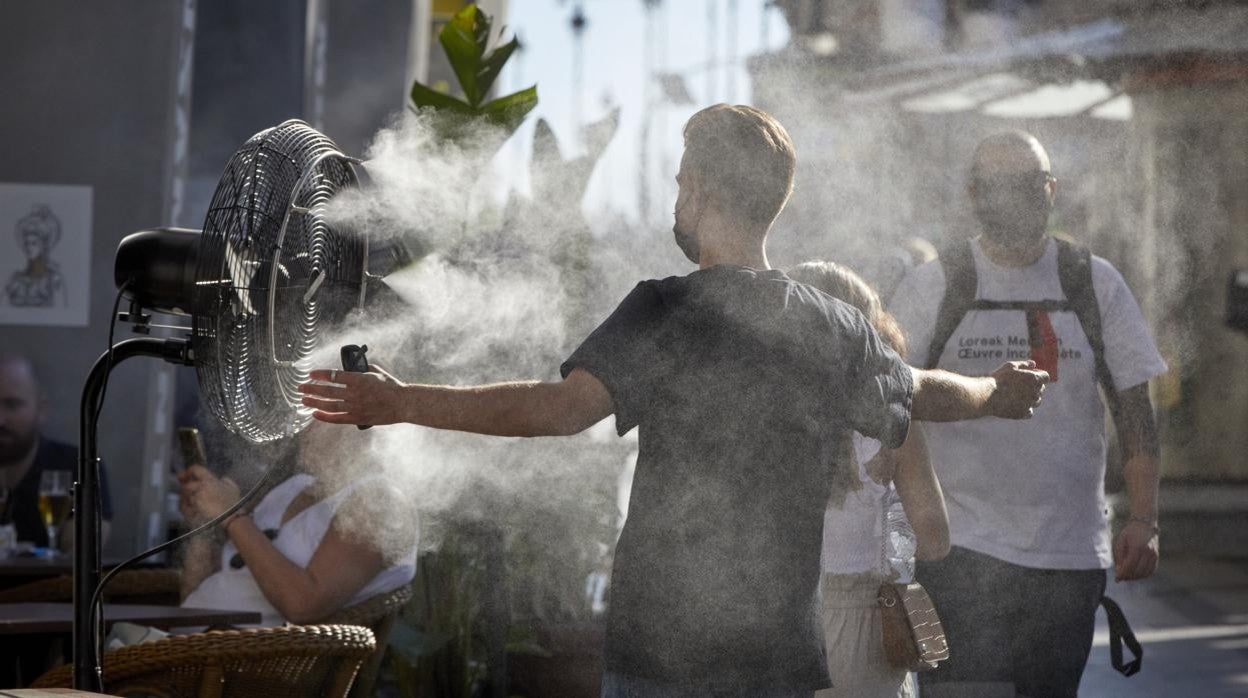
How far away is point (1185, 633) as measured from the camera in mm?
8156

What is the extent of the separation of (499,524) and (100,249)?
2428mm

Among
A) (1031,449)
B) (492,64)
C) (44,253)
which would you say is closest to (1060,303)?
(1031,449)

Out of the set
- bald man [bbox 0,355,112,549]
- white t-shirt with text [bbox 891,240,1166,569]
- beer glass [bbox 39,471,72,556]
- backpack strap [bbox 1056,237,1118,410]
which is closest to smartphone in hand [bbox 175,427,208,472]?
white t-shirt with text [bbox 891,240,1166,569]

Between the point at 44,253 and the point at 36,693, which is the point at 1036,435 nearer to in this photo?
the point at 36,693

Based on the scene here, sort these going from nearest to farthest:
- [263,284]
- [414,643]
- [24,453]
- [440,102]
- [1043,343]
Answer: [263,284], [1043,343], [414,643], [440,102], [24,453]

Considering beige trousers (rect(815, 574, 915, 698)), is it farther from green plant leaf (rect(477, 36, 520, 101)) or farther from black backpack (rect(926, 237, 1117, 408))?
green plant leaf (rect(477, 36, 520, 101))

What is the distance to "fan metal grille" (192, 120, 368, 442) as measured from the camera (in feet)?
6.57

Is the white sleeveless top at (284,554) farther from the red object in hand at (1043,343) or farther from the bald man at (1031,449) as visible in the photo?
the red object in hand at (1043,343)

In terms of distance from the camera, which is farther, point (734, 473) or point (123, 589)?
point (123, 589)

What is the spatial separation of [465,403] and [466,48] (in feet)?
10.5

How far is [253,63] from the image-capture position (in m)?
7.30

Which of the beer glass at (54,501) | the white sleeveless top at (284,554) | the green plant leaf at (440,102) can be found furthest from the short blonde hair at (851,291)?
the beer glass at (54,501)

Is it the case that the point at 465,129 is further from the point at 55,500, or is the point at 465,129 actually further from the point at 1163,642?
the point at 1163,642

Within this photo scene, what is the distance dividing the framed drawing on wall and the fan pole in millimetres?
4132
